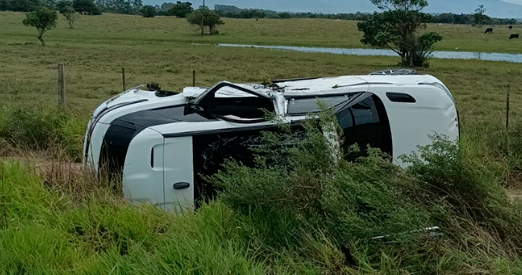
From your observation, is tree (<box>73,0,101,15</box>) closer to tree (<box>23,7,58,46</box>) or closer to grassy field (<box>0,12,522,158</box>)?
tree (<box>23,7,58,46</box>)

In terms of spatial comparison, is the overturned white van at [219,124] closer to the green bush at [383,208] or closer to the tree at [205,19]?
the green bush at [383,208]

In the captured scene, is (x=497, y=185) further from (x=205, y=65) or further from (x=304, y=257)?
(x=205, y=65)

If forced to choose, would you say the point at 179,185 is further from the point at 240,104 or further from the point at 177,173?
the point at 240,104

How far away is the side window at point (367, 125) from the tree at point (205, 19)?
5855 centimetres

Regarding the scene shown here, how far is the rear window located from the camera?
5484 millimetres

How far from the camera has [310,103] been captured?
223 inches

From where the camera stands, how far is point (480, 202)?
3.93 m

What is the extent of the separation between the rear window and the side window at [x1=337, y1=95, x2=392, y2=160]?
0.54 feet

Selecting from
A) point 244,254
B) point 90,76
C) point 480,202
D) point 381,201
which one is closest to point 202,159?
point 244,254

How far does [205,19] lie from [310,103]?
59.3 m

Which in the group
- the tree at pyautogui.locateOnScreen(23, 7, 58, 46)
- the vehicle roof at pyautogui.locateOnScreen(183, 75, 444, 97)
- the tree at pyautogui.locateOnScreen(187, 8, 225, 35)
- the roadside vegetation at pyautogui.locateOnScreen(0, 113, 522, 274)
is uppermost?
the tree at pyautogui.locateOnScreen(187, 8, 225, 35)

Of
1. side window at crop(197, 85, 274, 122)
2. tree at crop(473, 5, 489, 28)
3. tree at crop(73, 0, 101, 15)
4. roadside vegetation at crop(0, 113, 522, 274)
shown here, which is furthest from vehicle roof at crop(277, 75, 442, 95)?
tree at crop(73, 0, 101, 15)

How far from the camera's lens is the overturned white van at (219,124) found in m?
4.98

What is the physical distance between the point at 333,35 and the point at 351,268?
6147 centimetres
